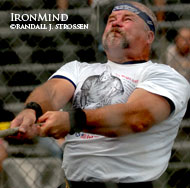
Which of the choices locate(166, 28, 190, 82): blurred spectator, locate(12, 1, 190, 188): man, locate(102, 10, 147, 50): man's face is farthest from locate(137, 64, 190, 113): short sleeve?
locate(166, 28, 190, 82): blurred spectator

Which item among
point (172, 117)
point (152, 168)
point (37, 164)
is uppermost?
point (172, 117)

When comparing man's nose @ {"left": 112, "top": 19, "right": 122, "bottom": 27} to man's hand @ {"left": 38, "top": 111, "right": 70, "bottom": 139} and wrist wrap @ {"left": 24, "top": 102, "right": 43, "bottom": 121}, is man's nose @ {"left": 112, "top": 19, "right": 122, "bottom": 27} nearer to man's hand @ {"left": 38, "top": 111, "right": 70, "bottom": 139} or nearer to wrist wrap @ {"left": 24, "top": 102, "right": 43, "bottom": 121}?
wrist wrap @ {"left": 24, "top": 102, "right": 43, "bottom": 121}

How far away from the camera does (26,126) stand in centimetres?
105

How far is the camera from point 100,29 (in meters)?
2.17

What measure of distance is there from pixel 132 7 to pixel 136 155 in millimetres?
601

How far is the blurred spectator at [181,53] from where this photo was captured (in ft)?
7.17

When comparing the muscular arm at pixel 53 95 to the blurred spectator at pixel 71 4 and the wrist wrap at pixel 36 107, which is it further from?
the blurred spectator at pixel 71 4

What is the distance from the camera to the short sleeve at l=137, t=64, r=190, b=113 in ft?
4.40

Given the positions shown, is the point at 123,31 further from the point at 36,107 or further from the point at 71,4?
the point at 71,4

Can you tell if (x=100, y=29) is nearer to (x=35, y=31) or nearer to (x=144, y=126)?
(x=35, y=31)

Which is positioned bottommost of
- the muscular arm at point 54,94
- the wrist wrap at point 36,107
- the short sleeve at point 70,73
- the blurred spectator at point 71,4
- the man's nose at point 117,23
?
the muscular arm at point 54,94

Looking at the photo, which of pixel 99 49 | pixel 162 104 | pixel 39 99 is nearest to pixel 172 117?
pixel 162 104

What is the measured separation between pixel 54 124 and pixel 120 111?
0.85 ft

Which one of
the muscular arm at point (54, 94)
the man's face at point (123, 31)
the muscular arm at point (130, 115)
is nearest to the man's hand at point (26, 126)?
the muscular arm at point (130, 115)
